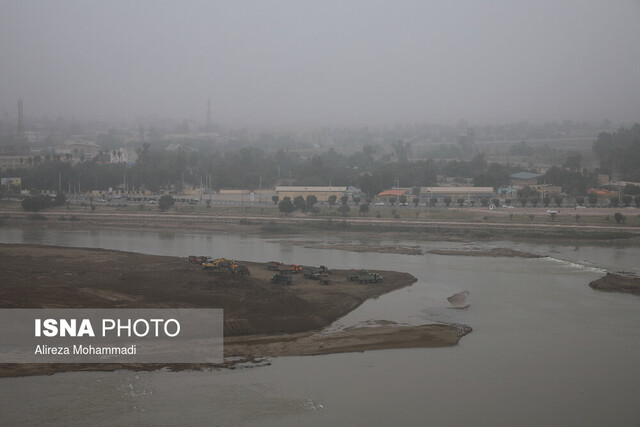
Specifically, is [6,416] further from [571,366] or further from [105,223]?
[105,223]

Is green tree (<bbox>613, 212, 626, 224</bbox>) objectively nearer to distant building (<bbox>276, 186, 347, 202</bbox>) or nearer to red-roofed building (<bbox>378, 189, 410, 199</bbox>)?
red-roofed building (<bbox>378, 189, 410, 199</bbox>)

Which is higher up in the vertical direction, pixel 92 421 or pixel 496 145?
pixel 496 145

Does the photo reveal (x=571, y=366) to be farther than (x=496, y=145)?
No

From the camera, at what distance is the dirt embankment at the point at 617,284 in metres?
7.25

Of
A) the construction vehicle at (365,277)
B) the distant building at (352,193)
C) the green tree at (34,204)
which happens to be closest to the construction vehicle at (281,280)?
the construction vehicle at (365,277)

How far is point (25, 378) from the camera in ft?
14.3

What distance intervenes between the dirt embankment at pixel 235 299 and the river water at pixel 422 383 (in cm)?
17

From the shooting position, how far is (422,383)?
14.7ft

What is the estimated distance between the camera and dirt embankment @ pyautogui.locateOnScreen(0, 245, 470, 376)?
5.13 m

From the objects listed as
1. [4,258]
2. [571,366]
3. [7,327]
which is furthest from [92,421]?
[4,258]

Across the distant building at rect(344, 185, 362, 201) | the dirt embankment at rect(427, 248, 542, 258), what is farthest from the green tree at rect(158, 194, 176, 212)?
the dirt embankment at rect(427, 248, 542, 258)

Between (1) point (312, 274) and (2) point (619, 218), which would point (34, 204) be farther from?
(2) point (619, 218)

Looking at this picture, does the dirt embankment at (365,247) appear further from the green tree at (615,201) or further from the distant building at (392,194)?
the green tree at (615,201)

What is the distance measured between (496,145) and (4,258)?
4525 centimetres
